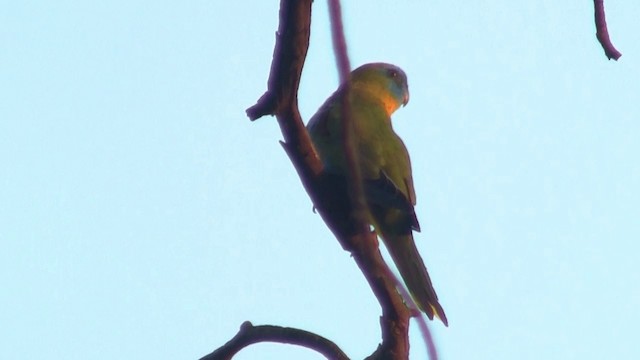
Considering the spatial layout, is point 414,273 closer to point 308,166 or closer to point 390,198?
point 390,198

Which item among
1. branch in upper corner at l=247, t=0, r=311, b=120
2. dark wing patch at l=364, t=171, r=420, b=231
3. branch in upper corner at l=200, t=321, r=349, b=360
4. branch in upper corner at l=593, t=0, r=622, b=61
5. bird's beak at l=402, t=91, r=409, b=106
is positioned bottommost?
branch in upper corner at l=200, t=321, r=349, b=360

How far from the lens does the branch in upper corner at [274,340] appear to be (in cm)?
227

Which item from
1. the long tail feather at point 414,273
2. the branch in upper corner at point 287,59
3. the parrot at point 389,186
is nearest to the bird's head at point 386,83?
the parrot at point 389,186

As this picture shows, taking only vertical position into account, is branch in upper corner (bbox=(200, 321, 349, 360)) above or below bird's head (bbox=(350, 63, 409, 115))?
below

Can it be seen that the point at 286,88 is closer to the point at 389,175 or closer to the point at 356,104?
the point at 389,175

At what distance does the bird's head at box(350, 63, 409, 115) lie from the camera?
5.69 m

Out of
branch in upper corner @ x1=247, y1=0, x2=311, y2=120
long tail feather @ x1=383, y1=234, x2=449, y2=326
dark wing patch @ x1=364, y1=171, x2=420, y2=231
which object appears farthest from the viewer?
dark wing patch @ x1=364, y1=171, x2=420, y2=231

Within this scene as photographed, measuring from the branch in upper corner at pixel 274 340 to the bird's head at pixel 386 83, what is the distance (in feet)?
11.2

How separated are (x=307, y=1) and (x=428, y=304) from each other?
210 centimetres

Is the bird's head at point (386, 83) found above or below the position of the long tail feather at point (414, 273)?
above

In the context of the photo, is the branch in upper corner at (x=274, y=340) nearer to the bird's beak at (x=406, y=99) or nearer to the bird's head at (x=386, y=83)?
the bird's head at (x=386, y=83)

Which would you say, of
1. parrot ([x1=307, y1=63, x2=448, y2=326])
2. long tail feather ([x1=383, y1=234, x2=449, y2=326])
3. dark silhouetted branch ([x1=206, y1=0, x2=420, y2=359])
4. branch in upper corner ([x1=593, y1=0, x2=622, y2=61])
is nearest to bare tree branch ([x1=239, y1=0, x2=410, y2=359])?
dark silhouetted branch ([x1=206, y1=0, x2=420, y2=359])

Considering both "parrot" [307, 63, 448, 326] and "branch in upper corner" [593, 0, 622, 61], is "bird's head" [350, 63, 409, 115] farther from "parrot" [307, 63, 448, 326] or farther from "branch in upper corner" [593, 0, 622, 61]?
"branch in upper corner" [593, 0, 622, 61]

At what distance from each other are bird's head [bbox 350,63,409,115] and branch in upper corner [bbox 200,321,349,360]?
340cm
